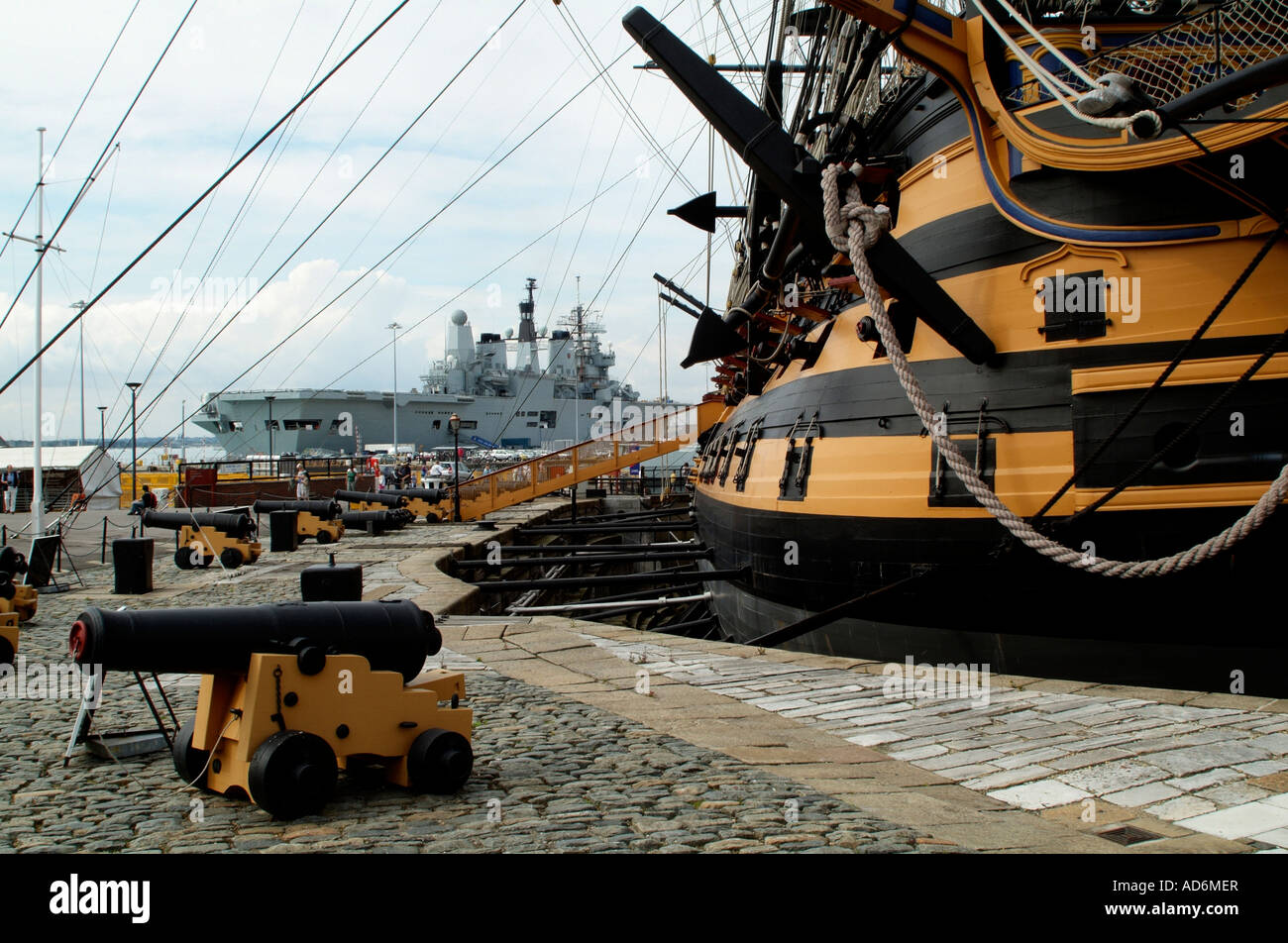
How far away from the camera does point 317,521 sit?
65.5 ft

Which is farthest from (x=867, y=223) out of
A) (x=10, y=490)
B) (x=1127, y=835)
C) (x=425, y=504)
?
(x=10, y=490)

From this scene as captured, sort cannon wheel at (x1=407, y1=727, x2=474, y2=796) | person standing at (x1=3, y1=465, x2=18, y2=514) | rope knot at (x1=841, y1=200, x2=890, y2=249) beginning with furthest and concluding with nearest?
person standing at (x1=3, y1=465, x2=18, y2=514) → rope knot at (x1=841, y1=200, x2=890, y2=249) → cannon wheel at (x1=407, y1=727, x2=474, y2=796)

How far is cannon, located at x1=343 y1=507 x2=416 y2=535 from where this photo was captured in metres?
22.3

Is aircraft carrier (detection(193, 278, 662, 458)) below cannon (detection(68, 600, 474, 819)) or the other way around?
the other way around

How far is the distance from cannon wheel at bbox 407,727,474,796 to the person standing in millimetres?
33762

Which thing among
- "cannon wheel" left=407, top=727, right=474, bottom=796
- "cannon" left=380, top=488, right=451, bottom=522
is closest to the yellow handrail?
"cannon" left=380, top=488, right=451, bottom=522

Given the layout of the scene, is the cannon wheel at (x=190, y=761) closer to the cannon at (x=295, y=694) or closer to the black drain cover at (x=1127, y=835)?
the cannon at (x=295, y=694)

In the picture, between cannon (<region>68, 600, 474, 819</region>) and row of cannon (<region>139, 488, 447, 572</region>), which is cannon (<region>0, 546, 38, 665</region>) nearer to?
row of cannon (<region>139, 488, 447, 572</region>)

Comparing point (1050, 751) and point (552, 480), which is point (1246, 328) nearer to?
point (1050, 751)

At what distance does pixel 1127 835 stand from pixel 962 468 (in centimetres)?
298

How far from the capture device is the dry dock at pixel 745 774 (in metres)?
3.86
